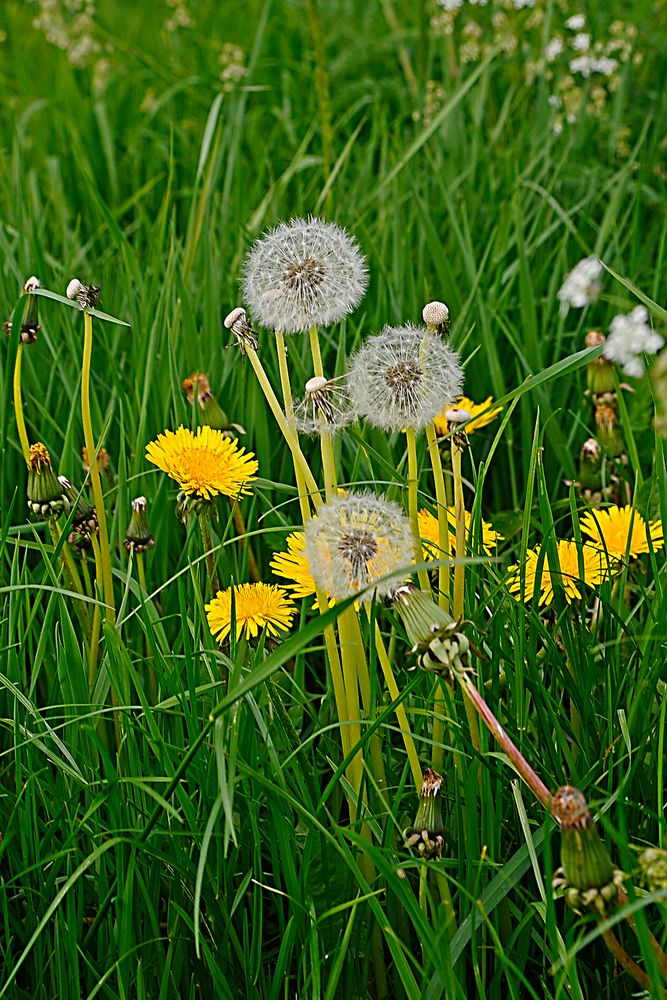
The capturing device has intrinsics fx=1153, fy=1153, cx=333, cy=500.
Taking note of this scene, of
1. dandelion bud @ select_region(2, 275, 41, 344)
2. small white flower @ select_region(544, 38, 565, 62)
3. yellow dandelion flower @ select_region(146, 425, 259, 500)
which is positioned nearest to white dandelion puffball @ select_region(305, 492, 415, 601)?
yellow dandelion flower @ select_region(146, 425, 259, 500)

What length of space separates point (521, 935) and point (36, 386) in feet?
3.99

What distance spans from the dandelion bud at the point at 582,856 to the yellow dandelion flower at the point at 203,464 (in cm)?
58

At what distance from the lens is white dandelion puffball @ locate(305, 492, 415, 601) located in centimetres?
98

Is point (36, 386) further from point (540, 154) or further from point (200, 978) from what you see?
point (540, 154)

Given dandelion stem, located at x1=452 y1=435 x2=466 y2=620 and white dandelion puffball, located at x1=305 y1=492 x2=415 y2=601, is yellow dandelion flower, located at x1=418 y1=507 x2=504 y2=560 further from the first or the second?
white dandelion puffball, located at x1=305 y1=492 x2=415 y2=601

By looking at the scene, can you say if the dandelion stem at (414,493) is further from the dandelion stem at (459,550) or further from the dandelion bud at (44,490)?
the dandelion bud at (44,490)

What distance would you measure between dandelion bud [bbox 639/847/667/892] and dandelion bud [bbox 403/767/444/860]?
21cm

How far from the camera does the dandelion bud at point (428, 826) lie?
3.33 feet

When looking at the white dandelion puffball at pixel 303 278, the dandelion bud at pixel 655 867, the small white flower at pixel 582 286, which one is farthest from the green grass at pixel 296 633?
the small white flower at pixel 582 286

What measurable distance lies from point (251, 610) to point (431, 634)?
1.11 feet

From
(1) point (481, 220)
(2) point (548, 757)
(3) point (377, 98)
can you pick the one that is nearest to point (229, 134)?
(3) point (377, 98)

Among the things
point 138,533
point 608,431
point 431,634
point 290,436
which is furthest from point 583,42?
point 431,634

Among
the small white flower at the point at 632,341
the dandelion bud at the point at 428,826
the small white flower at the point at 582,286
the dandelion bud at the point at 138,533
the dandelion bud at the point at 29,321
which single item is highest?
the dandelion bud at the point at 29,321

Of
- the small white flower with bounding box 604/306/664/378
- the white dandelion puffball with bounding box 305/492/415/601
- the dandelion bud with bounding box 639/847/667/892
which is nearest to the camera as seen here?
the small white flower with bounding box 604/306/664/378
